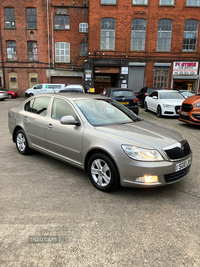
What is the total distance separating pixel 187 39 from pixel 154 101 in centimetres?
1667

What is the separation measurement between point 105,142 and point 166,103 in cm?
925

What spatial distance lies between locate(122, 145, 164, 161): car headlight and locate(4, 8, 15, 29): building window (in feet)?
102

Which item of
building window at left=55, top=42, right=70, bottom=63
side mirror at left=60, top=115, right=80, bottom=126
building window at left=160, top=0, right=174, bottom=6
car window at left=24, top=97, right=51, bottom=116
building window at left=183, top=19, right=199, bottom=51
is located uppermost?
building window at left=160, top=0, right=174, bottom=6

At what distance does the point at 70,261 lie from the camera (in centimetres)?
219

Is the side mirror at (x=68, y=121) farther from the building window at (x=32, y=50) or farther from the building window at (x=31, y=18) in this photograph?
the building window at (x=31, y=18)

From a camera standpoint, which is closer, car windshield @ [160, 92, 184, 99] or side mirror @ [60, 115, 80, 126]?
side mirror @ [60, 115, 80, 126]

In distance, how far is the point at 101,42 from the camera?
25203mm

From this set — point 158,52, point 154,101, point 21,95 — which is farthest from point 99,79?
point 154,101

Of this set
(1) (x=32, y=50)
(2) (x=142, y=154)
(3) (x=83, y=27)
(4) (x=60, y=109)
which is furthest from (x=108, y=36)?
(2) (x=142, y=154)

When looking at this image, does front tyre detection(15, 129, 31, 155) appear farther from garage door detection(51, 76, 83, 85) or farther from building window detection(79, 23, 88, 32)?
building window detection(79, 23, 88, 32)

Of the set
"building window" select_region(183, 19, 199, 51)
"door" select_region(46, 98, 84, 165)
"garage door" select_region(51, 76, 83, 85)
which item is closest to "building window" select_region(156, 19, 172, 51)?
"building window" select_region(183, 19, 199, 51)

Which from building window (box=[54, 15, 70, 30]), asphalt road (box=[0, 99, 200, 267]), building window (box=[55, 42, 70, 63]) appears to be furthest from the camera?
building window (box=[55, 42, 70, 63])

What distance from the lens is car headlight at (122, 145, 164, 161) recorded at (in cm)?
321

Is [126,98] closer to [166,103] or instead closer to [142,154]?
[166,103]
